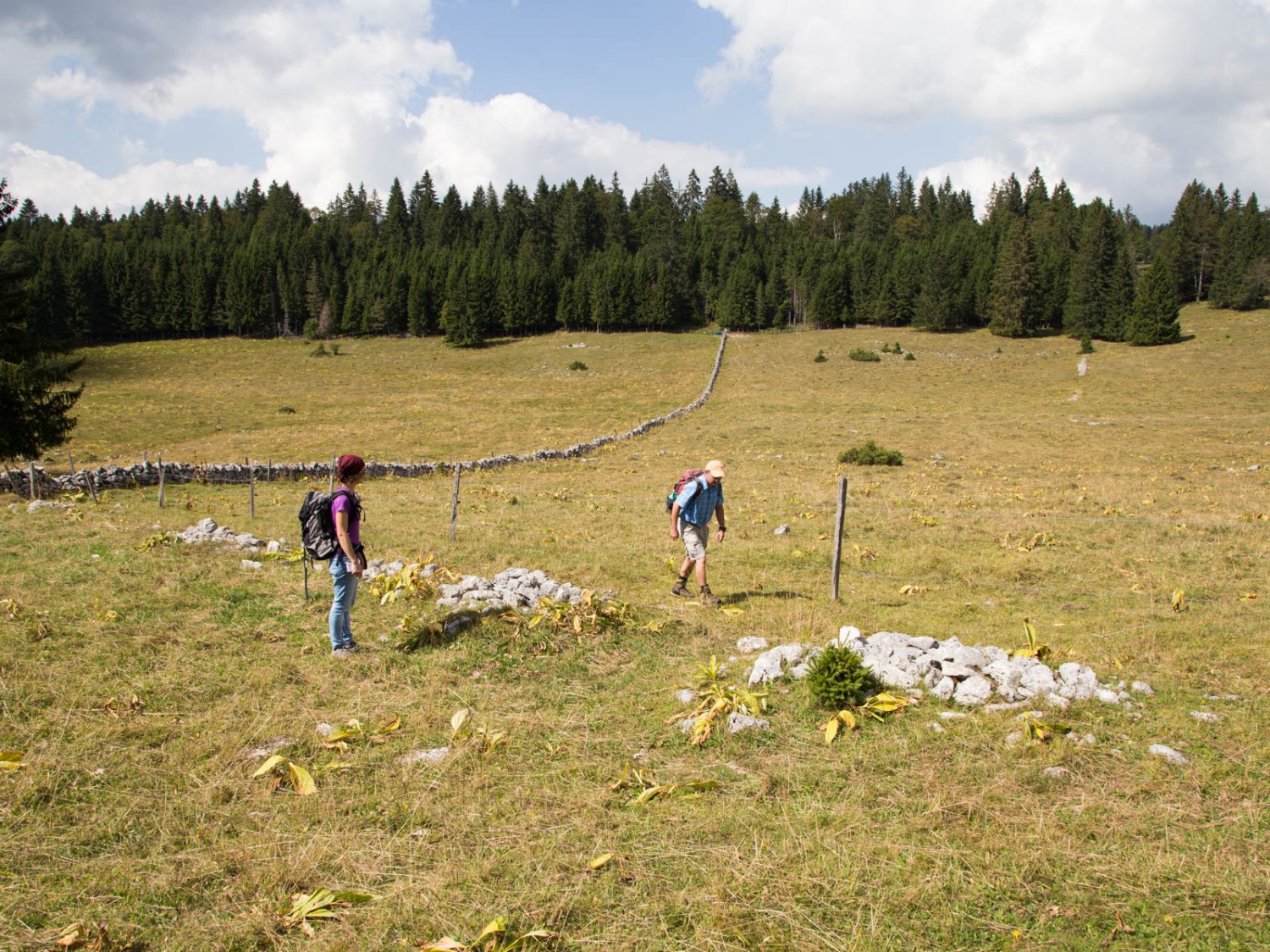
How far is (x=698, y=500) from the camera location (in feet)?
36.1

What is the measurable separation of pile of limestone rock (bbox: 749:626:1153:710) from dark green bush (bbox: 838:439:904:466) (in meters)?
21.7

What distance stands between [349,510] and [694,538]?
500 centimetres

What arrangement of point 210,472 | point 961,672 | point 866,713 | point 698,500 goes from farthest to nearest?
point 210,472, point 698,500, point 961,672, point 866,713

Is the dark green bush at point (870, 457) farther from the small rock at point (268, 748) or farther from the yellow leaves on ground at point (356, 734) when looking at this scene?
the small rock at point (268, 748)

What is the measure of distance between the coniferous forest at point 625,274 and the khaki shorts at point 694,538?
77639 mm

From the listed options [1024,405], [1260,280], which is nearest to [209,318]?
[1024,405]

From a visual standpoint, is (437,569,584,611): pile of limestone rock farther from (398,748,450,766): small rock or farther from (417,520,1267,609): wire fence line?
(417,520,1267,609): wire fence line

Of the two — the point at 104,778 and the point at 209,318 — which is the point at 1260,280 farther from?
the point at 209,318

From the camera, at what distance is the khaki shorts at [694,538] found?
11.1m

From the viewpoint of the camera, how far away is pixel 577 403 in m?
55.8

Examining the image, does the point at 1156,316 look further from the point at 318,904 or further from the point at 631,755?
the point at 318,904

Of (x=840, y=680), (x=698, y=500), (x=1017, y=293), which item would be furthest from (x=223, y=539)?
(x=1017, y=293)

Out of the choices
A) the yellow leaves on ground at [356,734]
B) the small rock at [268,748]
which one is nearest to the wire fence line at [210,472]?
the yellow leaves on ground at [356,734]

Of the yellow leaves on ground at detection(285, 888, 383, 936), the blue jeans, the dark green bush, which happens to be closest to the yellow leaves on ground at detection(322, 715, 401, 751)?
the blue jeans
